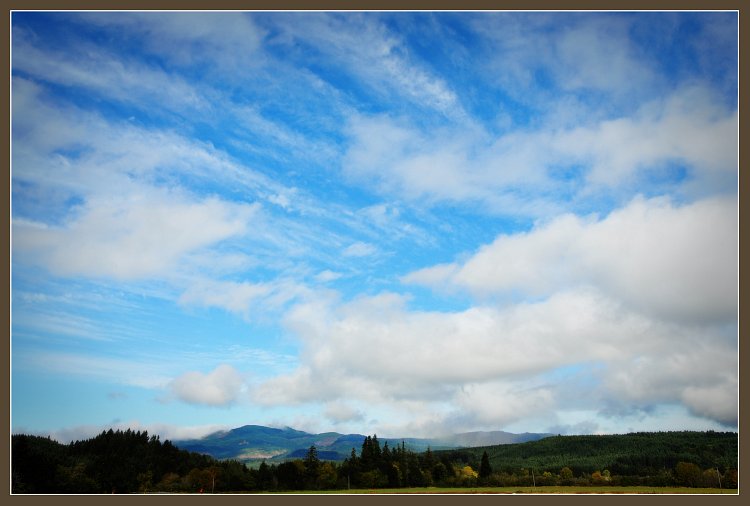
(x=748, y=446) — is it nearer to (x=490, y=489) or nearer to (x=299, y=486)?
(x=490, y=489)

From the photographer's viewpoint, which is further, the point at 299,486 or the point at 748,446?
the point at 299,486

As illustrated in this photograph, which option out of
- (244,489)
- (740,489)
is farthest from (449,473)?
(740,489)

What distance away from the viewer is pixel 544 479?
191 m

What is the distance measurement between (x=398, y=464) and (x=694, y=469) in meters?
100

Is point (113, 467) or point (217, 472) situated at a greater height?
point (113, 467)

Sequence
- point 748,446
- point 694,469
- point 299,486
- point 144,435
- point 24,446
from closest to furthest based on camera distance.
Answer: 1. point 748,446
2. point 24,446
3. point 299,486
4. point 694,469
5. point 144,435

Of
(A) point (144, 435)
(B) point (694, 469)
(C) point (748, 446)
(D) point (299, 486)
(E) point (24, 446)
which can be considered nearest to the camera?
(C) point (748, 446)

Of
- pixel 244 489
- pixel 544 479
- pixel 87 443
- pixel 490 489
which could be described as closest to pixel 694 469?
pixel 544 479

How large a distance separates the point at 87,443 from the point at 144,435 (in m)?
19.0

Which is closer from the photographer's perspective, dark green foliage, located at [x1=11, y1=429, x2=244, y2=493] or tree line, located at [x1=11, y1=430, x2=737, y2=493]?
dark green foliage, located at [x1=11, y1=429, x2=244, y2=493]

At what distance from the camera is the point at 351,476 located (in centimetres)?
17475

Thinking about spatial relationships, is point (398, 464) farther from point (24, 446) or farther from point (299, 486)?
point (24, 446)

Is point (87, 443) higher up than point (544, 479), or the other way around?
point (87, 443)

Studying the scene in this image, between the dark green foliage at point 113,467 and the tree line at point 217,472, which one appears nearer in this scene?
the dark green foliage at point 113,467
